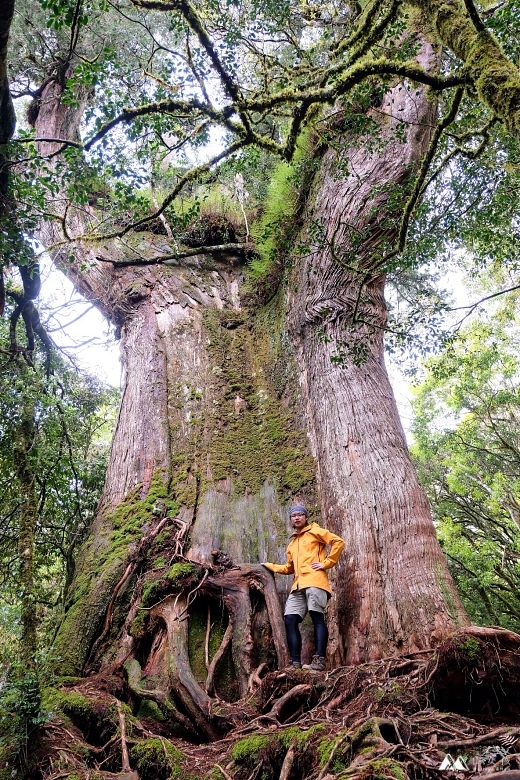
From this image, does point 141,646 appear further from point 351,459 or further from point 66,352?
point 66,352

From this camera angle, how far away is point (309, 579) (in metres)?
4.59

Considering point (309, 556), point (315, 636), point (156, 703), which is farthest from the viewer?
point (309, 556)

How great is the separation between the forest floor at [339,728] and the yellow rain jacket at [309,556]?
2.70 feet

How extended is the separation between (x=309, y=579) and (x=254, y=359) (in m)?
3.61

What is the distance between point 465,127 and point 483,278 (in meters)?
9.25

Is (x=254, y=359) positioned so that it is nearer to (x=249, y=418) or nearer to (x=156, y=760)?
(x=249, y=418)

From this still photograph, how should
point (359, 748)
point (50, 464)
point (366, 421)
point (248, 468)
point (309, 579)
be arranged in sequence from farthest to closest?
point (50, 464) < point (248, 468) < point (366, 421) < point (309, 579) < point (359, 748)

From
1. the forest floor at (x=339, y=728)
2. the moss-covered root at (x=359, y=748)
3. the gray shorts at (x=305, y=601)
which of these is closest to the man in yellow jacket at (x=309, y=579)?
the gray shorts at (x=305, y=601)

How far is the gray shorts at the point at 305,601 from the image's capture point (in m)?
4.48

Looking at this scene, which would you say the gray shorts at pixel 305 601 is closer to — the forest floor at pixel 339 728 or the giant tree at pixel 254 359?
the giant tree at pixel 254 359

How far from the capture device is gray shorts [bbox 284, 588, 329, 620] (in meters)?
4.48

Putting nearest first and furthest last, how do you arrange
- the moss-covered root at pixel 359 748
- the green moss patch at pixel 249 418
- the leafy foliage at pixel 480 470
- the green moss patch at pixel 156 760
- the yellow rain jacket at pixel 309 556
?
the moss-covered root at pixel 359 748 < the green moss patch at pixel 156 760 < the yellow rain jacket at pixel 309 556 < the green moss patch at pixel 249 418 < the leafy foliage at pixel 480 470

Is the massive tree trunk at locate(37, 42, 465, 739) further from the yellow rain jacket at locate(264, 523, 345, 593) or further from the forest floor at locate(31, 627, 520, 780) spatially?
the forest floor at locate(31, 627, 520, 780)

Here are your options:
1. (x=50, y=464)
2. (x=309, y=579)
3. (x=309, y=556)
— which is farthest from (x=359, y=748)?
(x=50, y=464)
